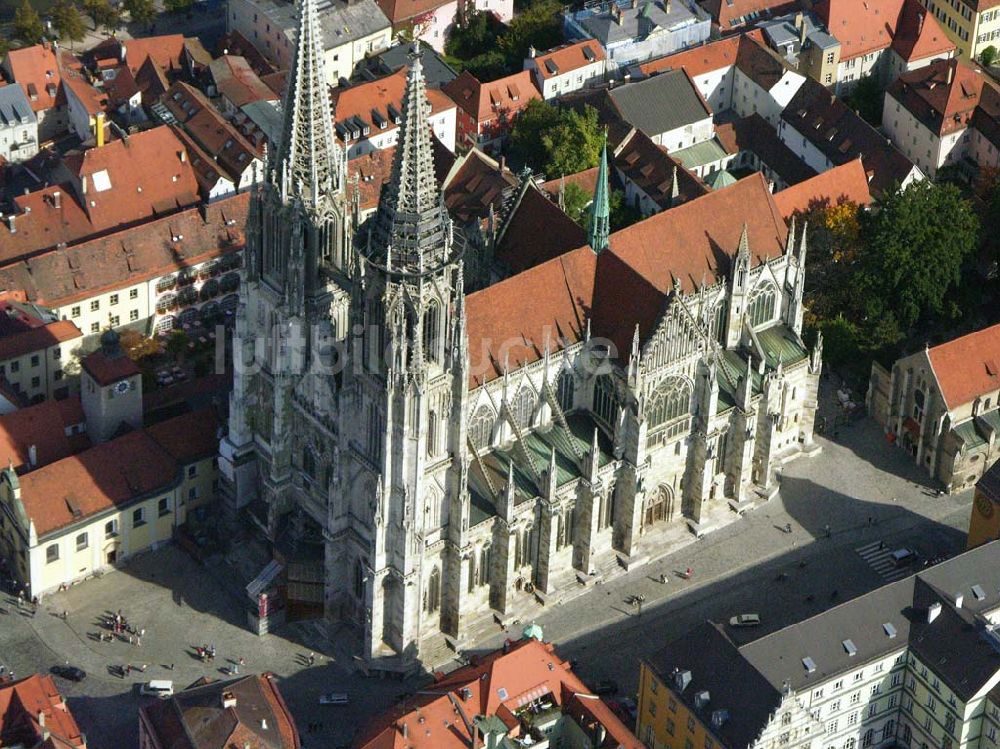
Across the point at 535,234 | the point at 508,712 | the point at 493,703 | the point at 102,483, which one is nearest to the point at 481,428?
the point at 535,234

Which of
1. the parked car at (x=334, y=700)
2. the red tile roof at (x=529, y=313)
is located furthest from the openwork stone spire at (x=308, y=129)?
the parked car at (x=334, y=700)

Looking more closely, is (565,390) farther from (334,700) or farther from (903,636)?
(903,636)

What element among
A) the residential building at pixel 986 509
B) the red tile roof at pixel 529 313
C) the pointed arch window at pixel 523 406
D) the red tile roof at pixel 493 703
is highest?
the red tile roof at pixel 529 313

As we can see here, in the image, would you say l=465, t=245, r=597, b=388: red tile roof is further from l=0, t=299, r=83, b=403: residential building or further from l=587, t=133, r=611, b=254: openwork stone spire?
l=0, t=299, r=83, b=403: residential building

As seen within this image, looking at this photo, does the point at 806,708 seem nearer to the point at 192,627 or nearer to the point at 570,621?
the point at 570,621

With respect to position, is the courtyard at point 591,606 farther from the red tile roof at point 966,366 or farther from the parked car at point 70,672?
the red tile roof at point 966,366
